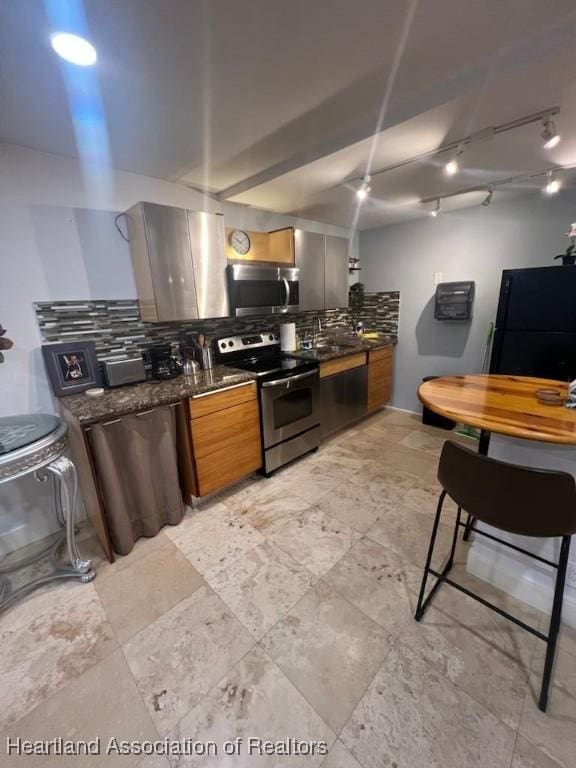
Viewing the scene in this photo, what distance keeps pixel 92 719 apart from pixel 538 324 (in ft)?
11.7

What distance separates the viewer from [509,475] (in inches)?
40.1

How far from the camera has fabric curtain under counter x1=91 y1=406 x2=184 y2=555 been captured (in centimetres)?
171

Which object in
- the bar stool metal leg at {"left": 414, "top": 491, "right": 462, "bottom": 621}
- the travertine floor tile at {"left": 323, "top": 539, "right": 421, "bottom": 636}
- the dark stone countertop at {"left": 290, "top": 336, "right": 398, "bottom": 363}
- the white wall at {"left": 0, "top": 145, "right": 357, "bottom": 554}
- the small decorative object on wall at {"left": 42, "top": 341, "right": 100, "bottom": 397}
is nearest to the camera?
the bar stool metal leg at {"left": 414, "top": 491, "right": 462, "bottom": 621}

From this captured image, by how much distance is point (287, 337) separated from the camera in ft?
10.6

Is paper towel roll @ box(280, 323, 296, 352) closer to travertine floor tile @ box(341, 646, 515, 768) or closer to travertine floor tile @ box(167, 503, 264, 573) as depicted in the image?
travertine floor tile @ box(167, 503, 264, 573)

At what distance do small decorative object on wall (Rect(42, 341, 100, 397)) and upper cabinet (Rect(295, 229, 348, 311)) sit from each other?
6.37 ft

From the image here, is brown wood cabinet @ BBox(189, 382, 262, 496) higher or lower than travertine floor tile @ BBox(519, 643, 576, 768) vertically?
higher

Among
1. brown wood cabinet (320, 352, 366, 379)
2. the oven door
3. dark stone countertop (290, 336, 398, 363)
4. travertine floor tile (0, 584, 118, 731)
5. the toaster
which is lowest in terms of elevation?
travertine floor tile (0, 584, 118, 731)

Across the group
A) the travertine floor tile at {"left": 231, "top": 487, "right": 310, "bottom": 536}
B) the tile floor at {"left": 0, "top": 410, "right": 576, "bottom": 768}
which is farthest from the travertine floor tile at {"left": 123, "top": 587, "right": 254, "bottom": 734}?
the travertine floor tile at {"left": 231, "top": 487, "right": 310, "bottom": 536}

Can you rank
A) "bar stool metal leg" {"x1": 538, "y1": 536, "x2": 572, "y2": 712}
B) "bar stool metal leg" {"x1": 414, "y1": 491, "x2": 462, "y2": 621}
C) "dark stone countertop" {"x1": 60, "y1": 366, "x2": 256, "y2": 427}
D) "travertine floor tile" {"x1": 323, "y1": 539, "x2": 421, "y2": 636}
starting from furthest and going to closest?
"dark stone countertop" {"x1": 60, "y1": 366, "x2": 256, "y2": 427}, "travertine floor tile" {"x1": 323, "y1": 539, "x2": 421, "y2": 636}, "bar stool metal leg" {"x1": 414, "y1": 491, "x2": 462, "y2": 621}, "bar stool metal leg" {"x1": 538, "y1": 536, "x2": 572, "y2": 712}

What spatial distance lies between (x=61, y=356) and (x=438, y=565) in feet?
8.60

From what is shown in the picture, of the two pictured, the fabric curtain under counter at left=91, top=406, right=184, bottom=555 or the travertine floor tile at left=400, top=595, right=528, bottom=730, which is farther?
the fabric curtain under counter at left=91, top=406, right=184, bottom=555

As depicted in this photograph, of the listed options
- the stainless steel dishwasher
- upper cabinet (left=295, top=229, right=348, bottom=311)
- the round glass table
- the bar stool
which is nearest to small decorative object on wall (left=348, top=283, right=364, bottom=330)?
upper cabinet (left=295, top=229, right=348, bottom=311)

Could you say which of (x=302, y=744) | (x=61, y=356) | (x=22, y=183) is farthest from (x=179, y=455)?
(x=22, y=183)
